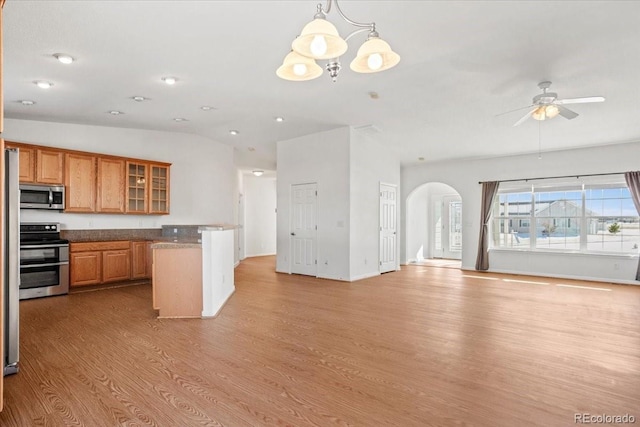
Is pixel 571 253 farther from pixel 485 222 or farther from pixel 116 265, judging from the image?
pixel 116 265

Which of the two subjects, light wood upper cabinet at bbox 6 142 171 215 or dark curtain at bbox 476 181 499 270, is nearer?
light wood upper cabinet at bbox 6 142 171 215

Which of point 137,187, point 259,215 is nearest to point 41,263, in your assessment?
point 137,187

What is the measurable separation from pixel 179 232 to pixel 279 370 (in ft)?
14.1

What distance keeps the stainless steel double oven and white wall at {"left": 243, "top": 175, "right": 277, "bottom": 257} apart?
648 cm

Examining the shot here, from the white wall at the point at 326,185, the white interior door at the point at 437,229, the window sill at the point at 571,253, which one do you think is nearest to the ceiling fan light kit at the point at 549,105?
the white wall at the point at 326,185

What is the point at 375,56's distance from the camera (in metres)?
2.53

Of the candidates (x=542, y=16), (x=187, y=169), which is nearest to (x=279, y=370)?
(x=542, y=16)

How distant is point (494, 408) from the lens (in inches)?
91.0

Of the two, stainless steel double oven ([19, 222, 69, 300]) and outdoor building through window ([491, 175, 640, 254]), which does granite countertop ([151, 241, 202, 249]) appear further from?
outdoor building through window ([491, 175, 640, 254])

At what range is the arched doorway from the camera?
11391 millimetres

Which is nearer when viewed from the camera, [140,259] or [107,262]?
[107,262]

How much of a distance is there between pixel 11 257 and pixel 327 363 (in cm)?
257

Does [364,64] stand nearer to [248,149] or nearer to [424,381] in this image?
[424,381]

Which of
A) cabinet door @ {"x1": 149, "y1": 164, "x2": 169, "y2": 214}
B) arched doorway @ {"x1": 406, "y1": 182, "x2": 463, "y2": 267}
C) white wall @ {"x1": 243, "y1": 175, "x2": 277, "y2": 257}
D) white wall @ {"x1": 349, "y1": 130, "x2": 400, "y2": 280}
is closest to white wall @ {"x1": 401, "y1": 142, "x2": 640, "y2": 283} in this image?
arched doorway @ {"x1": 406, "y1": 182, "x2": 463, "y2": 267}
